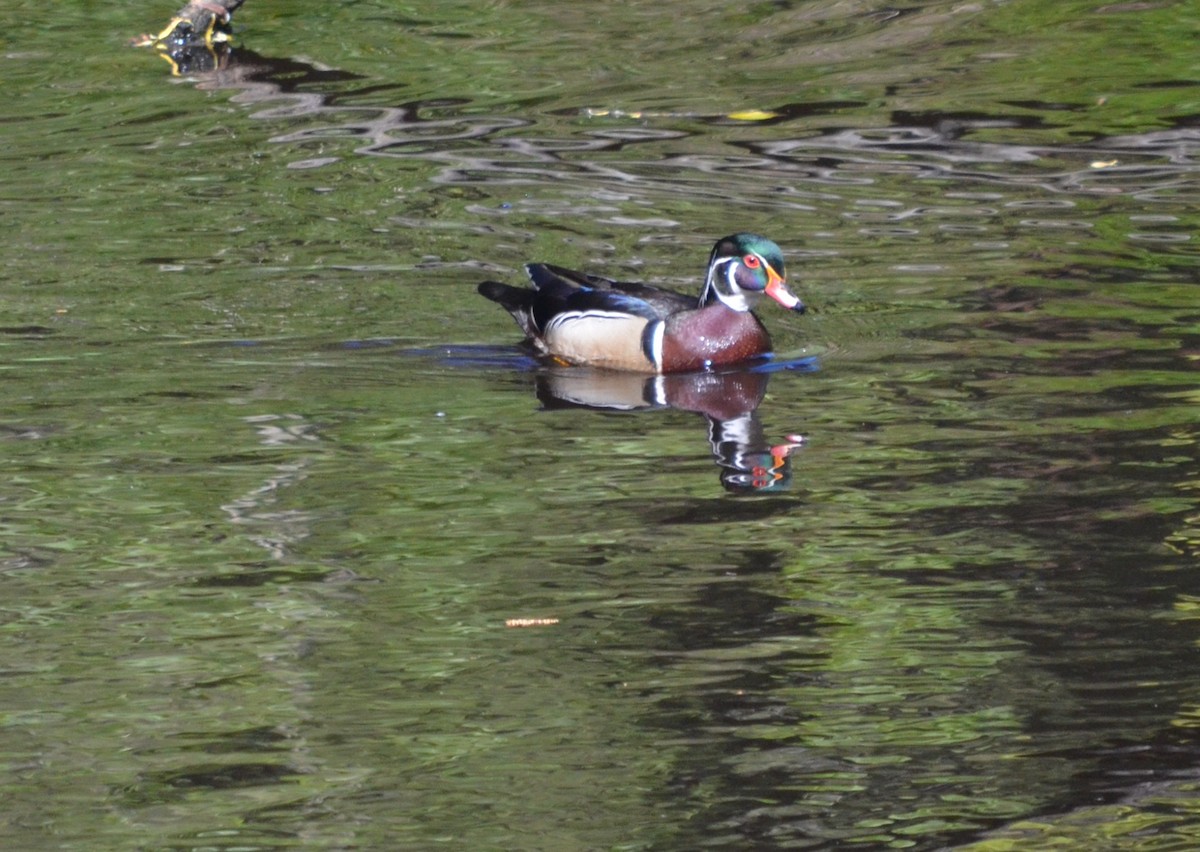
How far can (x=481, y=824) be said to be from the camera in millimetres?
5105

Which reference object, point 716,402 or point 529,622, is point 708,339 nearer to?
point 716,402

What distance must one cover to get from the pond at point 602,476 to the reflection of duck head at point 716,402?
0.03 metres

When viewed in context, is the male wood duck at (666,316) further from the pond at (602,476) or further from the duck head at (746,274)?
the pond at (602,476)

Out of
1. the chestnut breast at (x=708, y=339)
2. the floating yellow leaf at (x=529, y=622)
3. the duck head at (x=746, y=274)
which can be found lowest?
the floating yellow leaf at (x=529, y=622)

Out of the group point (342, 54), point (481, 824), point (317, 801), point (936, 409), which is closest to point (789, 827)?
point (481, 824)

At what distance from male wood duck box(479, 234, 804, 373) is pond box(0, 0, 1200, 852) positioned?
166 millimetres

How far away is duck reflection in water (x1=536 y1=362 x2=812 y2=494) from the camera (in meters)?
7.81

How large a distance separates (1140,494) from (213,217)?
6.59 meters

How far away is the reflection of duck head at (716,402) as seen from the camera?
7.81 metres

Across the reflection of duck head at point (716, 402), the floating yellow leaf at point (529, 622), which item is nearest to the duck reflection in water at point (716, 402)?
the reflection of duck head at point (716, 402)

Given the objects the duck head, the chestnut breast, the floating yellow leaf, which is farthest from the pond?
the duck head

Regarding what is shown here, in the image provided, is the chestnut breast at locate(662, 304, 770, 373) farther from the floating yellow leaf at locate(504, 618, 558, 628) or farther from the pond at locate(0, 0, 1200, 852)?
the floating yellow leaf at locate(504, 618, 558, 628)

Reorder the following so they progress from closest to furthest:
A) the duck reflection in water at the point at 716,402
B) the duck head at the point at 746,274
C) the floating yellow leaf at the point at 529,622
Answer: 1. the floating yellow leaf at the point at 529,622
2. the duck reflection in water at the point at 716,402
3. the duck head at the point at 746,274

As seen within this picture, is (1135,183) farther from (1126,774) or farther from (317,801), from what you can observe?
(317,801)
